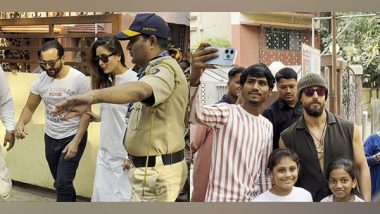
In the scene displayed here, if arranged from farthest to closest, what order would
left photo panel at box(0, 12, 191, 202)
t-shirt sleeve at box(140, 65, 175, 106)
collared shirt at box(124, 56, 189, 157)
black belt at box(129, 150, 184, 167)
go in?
left photo panel at box(0, 12, 191, 202) → black belt at box(129, 150, 184, 167) → collared shirt at box(124, 56, 189, 157) → t-shirt sleeve at box(140, 65, 175, 106)

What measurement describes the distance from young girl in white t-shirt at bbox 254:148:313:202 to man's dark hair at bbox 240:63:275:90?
16.6 inches

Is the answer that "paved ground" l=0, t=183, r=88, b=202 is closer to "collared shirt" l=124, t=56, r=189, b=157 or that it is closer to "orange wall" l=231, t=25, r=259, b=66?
"collared shirt" l=124, t=56, r=189, b=157

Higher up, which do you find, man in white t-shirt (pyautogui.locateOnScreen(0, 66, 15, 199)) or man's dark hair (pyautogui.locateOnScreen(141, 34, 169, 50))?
man's dark hair (pyautogui.locateOnScreen(141, 34, 169, 50))

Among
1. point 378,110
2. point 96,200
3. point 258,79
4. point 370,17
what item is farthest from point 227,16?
point 96,200

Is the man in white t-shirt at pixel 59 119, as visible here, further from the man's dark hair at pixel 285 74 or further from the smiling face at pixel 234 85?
the man's dark hair at pixel 285 74

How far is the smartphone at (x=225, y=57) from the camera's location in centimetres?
387

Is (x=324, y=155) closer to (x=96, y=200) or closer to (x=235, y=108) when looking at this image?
(x=235, y=108)

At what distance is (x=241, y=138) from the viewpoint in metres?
3.86

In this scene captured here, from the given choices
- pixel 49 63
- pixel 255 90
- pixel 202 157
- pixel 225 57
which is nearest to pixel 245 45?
pixel 225 57

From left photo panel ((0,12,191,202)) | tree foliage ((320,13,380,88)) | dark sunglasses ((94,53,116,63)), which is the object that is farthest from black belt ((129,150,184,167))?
tree foliage ((320,13,380,88))

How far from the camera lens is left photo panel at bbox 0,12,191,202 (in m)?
3.83

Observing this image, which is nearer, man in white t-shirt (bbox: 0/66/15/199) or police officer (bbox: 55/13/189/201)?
police officer (bbox: 55/13/189/201)

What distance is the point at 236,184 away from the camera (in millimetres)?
3875

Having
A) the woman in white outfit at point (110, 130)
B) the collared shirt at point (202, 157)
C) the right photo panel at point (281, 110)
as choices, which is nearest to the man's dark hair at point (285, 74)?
the right photo panel at point (281, 110)
